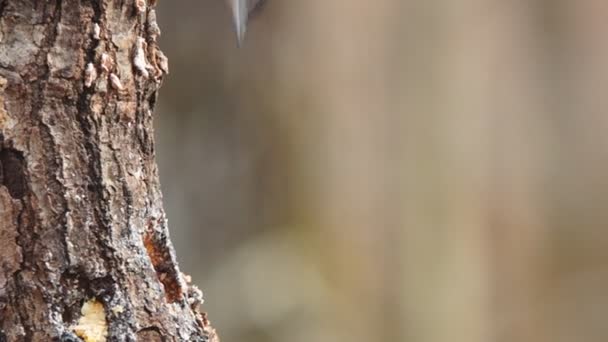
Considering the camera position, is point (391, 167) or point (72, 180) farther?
point (391, 167)

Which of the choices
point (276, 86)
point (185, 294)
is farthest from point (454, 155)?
point (185, 294)

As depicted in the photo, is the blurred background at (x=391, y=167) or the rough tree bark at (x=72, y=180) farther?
the blurred background at (x=391, y=167)

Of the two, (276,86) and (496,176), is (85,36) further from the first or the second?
(496,176)

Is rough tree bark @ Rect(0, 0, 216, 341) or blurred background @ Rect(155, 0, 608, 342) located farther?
blurred background @ Rect(155, 0, 608, 342)
